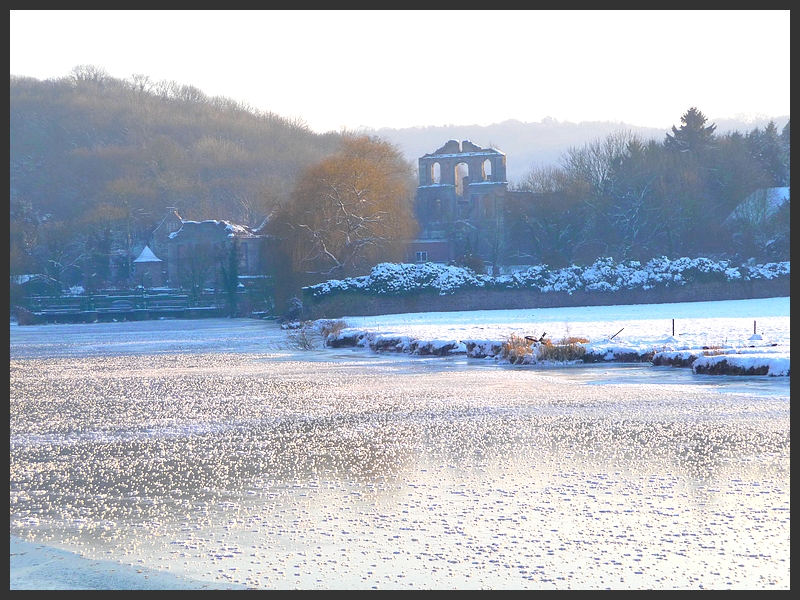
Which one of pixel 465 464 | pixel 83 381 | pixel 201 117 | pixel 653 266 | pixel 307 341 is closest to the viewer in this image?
pixel 465 464

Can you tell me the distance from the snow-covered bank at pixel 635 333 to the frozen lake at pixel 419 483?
5.60ft

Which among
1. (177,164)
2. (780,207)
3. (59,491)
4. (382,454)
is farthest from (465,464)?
(177,164)

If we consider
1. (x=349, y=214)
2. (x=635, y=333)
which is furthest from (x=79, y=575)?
(x=349, y=214)

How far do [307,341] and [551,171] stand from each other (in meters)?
39.1

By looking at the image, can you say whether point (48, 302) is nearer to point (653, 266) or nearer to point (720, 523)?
point (653, 266)

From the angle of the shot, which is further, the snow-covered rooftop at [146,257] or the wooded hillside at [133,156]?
the wooded hillside at [133,156]

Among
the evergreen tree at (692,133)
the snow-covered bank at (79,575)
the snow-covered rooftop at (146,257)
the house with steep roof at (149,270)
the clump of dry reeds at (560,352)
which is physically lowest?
the snow-covered bank at (79,575)

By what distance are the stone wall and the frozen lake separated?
88.1ft

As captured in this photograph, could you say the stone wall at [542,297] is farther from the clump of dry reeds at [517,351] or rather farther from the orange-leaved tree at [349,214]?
the clump of dry reeds at [517,351]

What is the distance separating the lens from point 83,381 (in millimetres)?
17109

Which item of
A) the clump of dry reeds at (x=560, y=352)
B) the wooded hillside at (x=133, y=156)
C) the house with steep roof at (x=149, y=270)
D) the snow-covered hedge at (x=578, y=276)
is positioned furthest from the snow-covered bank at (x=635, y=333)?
the wooded hillside at (x=133, y=156)

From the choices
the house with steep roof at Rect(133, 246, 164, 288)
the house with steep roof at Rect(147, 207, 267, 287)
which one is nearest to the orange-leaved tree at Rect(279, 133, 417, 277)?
the house with steep roof at Rect(147, 207, 267, 287)

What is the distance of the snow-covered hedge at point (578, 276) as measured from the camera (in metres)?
43.6

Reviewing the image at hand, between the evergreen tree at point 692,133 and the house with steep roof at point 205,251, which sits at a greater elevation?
the evergreen tree at point 692,133
